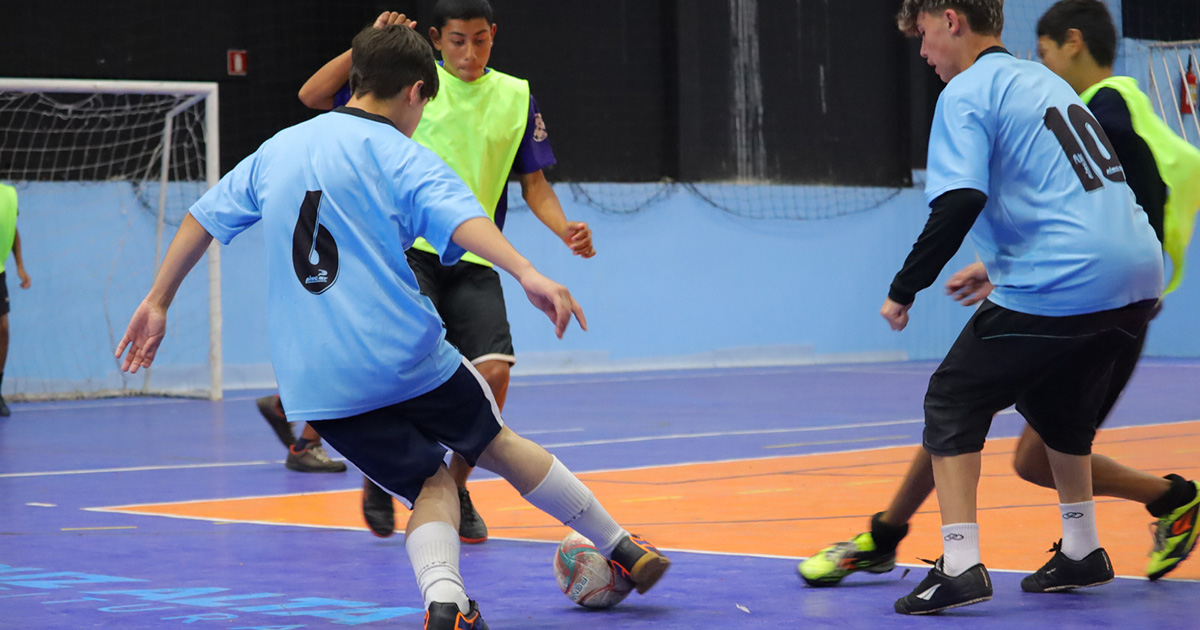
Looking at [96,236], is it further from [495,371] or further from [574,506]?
[574,506]

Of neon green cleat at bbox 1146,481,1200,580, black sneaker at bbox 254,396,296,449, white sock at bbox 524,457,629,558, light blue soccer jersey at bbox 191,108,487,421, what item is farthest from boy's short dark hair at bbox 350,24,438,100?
black sneaker at bbox 254,396,296,449

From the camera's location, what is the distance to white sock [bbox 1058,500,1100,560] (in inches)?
157

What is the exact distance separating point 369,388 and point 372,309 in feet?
0.60

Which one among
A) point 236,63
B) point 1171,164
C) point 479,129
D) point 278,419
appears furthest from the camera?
point 236,63

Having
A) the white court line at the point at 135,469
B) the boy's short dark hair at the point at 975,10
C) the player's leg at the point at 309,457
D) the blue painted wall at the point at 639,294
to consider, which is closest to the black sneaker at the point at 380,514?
the boy's short dark hair at the point at 975,10

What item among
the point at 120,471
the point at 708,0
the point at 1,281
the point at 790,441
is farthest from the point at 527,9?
the point at 120,471

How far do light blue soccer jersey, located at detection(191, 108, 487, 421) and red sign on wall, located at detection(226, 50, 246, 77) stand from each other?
36.8 ft

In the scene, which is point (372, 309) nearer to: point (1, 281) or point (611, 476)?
point (611, 476)

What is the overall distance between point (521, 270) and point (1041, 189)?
4.71 feet

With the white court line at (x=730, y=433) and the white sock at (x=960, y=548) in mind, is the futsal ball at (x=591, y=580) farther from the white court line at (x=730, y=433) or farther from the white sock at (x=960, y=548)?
the white court line at (x=730, y=433)

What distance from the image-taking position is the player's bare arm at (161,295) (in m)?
3.52

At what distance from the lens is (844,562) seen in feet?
13.5

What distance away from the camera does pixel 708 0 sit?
1698cm

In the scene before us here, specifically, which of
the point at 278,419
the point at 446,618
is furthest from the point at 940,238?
the point at 278,419
